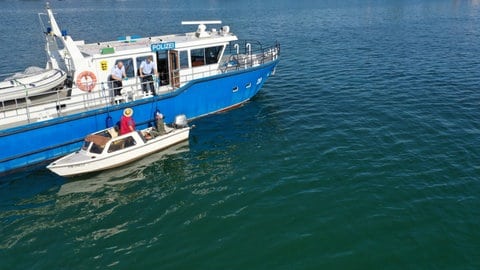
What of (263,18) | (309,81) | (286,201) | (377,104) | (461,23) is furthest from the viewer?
(263,18)

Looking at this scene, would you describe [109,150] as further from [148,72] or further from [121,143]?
[148,72]

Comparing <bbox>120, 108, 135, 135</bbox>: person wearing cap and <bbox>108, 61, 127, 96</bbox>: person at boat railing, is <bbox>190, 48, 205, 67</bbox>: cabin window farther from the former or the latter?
<bbox>120, 108, 135, 135</bbox>: person wearing cap

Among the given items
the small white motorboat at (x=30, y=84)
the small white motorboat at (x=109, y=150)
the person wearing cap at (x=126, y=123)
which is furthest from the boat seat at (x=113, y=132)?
the small white motorboat at (x=30, y=84)

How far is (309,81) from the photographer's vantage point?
28.5 meters

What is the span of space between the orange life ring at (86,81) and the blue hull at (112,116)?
1350 millimetres

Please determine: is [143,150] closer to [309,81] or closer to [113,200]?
[113,200]

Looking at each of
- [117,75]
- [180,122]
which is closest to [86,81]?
[117,75]

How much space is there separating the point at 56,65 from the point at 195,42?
7.11m

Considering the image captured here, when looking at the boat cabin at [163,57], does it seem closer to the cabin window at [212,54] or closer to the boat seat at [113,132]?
the cabin window at [212,54]

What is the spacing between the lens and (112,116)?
1814 centimetres

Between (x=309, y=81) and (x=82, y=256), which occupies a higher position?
(x=309, y=81)

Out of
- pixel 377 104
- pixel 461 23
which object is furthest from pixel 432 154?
pixel 461 23

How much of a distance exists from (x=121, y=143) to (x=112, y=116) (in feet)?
6.70

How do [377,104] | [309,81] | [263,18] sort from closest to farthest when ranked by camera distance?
[377,104] < [309,81] < [263,18]
